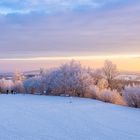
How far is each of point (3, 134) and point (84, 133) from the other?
11.4 ft

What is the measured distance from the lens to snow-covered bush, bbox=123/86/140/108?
94.8 feet

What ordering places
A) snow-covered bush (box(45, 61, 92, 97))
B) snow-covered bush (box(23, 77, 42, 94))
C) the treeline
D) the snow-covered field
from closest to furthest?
the snow-covered field
the treeline
snow-covered bush (box(45, 61, 92, 97))
snow-covered bush (box(23, 77, 42, 94))

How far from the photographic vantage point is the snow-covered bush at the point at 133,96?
1138 inches

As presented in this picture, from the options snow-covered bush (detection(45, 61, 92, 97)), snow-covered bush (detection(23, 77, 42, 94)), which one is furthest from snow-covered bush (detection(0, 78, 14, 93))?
snow-covered bush (detection(45, 61, 92, 97))

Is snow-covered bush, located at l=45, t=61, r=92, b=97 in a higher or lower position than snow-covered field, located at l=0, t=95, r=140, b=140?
higher

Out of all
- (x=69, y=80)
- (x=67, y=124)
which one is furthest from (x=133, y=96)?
(x=67, y=124)

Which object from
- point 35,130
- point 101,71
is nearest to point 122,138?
point 35,130

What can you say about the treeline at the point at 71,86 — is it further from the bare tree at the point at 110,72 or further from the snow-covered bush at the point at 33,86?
the bare tree at the point at 110,72

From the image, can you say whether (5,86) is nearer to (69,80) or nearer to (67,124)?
(69,80)

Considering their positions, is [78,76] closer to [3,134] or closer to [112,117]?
[112,117]

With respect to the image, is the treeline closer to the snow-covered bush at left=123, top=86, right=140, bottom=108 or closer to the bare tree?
the snow-covered bush at left=123, top=86, right=140, bottom=108

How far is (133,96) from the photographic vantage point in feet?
96.1

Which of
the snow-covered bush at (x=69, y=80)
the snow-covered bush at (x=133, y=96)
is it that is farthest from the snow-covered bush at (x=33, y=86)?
the snow-covered bush at (x=133, y=96)

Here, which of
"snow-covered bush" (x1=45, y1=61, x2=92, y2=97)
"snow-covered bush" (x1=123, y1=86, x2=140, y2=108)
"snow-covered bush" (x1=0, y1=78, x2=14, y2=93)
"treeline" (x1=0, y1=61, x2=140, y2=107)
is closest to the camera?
"snow-covered bush" (x1=123, y1=86, x2=140, y2=108)
